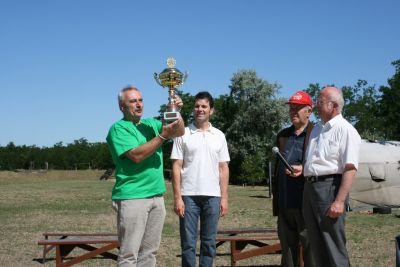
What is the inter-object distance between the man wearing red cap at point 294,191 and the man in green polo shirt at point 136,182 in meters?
1.60

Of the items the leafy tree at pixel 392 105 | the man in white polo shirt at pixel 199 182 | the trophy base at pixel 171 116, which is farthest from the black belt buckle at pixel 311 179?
the leafy tree at pixel 392 105

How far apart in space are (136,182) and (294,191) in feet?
6.37

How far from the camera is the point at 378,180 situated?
59.8 ft

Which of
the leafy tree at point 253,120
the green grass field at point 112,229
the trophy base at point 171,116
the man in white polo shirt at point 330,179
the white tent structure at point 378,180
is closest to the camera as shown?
the trophy base at point 171,116

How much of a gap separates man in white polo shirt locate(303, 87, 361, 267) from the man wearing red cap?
1.81ft

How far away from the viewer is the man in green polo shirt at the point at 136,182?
4703 mm

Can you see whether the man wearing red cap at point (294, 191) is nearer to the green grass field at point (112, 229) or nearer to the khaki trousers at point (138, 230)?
the khaki trousers at point (138, 230)

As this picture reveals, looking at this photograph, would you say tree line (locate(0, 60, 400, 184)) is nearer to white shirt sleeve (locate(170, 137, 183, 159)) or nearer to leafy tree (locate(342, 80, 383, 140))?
leafy tree (locate(342, 80, 383, 140))

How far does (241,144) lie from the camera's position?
160 ft

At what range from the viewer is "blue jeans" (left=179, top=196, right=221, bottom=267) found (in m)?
5.52

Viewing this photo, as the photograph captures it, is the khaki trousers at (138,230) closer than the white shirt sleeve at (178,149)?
Yes

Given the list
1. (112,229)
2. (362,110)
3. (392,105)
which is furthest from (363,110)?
(112,229)

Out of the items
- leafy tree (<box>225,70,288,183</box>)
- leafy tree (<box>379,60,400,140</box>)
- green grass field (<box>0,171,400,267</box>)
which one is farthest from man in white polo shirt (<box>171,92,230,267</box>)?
leafy tree (<box>225,70,288,183</box>)

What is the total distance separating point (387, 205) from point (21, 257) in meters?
13.0
